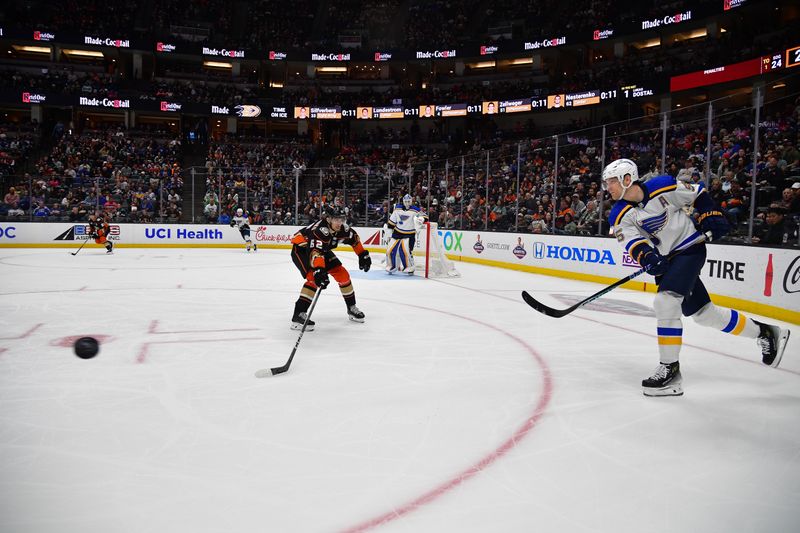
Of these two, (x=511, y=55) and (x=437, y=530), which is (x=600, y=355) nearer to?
(x=437, y=530)

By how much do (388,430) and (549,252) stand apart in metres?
9.01

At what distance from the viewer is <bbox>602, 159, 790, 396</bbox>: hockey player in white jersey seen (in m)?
3.44

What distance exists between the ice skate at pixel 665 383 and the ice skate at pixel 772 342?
778mm

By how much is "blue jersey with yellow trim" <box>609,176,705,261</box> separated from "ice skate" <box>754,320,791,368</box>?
0.80 m

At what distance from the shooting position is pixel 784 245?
634cm

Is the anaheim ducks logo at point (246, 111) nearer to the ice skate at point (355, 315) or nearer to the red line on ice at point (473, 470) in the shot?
the ice skate at point (355, 315)

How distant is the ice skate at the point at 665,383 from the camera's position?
11.1 ft

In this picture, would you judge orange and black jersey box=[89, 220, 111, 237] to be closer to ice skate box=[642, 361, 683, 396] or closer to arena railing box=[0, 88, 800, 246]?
arena railing box=[0, 88, 800, 246]

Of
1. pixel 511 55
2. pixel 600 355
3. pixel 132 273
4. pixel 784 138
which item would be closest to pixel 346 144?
pixel 511 55

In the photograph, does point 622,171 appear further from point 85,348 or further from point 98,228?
point 98,228

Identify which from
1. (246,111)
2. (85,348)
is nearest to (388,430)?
(85,348)

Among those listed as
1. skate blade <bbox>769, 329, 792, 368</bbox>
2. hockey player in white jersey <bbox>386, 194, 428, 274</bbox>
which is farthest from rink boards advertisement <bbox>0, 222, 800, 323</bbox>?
skate blade <bbox>769, 329, 792, 368</bbox>

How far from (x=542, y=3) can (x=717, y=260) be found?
27.8 m

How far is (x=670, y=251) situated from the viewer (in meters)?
3.59
